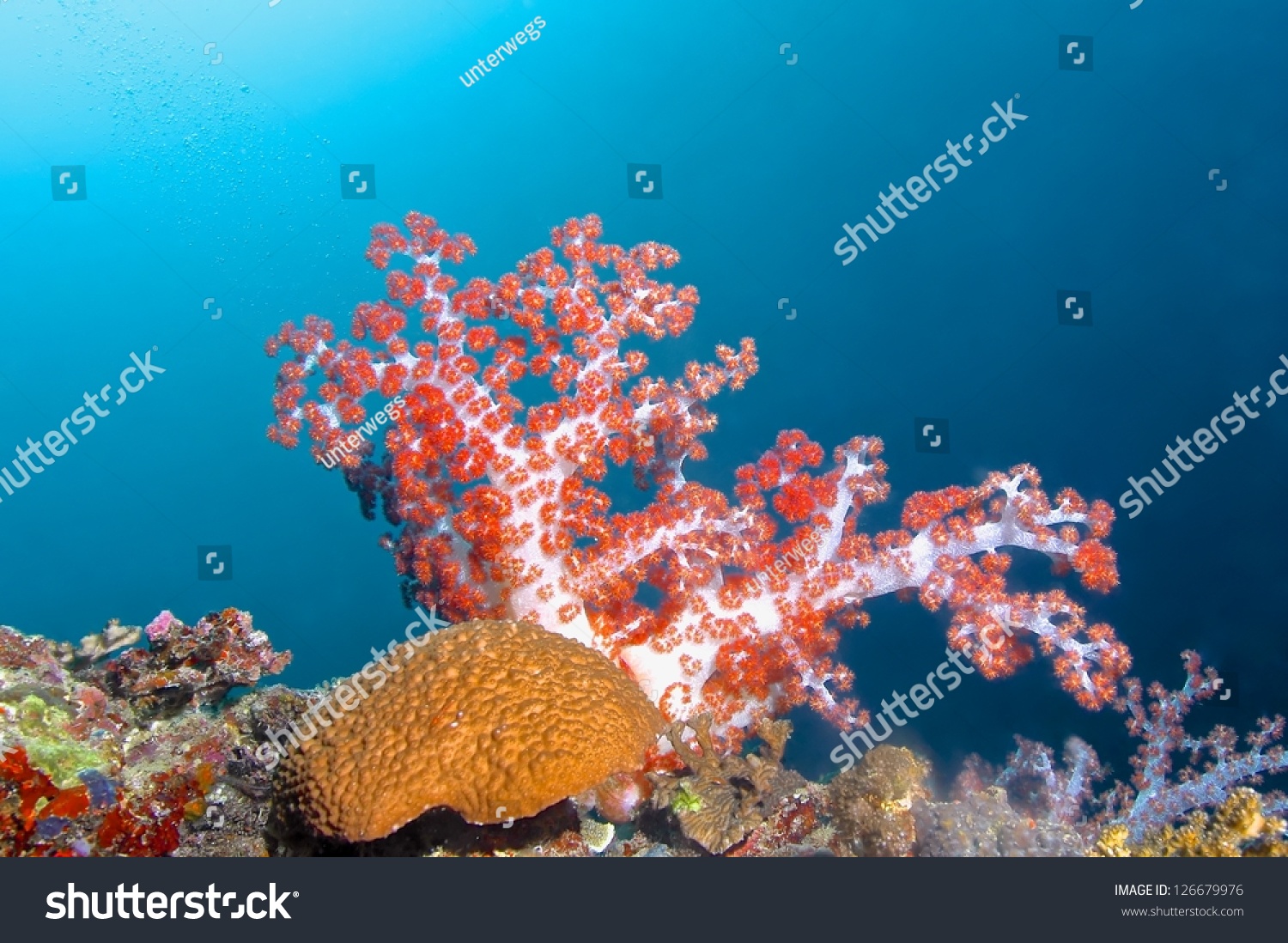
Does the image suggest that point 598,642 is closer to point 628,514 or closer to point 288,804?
point 628,514

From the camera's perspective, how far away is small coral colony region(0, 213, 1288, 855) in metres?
4.70

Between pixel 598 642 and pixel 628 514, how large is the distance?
3.99ft

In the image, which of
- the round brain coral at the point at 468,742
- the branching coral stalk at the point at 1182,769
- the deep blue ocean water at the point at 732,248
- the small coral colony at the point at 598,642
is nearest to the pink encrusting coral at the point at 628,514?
the small coral colony at the point at 598,642

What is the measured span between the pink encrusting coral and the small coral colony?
3 cm

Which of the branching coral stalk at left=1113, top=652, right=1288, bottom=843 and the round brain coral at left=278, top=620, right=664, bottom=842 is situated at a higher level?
the round brain coral at left=278, top=620, right=664, bottom=842

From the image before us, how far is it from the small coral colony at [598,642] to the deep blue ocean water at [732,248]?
1070cm

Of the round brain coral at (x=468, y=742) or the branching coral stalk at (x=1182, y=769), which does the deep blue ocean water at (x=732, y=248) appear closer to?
the branching coral stalk at (x=1182, y=769)

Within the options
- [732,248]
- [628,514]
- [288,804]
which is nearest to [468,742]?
[288,804]

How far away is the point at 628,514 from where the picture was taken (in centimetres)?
651

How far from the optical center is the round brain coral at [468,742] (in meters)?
4.01

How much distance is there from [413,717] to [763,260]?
41.2 meters

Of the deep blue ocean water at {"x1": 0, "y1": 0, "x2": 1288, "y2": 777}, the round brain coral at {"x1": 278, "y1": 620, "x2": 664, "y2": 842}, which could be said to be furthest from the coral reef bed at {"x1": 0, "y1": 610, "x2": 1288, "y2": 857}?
the deep blue ocean water at {"x1": 0, "y1": 0, "x2": 1288, "y2": 777}

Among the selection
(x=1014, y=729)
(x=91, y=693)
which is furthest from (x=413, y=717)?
(x=1014, y=729)

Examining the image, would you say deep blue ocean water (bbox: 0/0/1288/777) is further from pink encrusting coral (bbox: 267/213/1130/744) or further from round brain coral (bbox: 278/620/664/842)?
round brain coral (bbox: 278/620/664/842)
